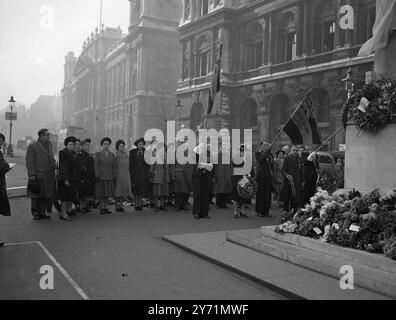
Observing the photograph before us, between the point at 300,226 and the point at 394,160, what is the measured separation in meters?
1.74

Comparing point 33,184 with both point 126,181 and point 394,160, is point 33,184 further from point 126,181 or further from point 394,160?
point 394,160

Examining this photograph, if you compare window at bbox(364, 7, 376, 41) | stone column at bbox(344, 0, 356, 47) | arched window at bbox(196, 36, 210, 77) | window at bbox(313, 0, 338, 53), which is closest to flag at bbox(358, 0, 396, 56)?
window at bbox(364, 7, 376, 41)

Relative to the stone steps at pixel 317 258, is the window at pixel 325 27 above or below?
above

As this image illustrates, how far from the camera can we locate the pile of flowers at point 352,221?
576 cm

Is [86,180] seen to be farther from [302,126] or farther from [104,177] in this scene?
[302,126]

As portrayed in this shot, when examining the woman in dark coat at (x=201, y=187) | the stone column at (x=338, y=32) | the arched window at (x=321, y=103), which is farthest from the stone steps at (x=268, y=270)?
the stone column at (x=338, y=32)

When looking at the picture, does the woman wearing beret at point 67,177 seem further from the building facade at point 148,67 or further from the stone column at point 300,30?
the building facade at point 148,67

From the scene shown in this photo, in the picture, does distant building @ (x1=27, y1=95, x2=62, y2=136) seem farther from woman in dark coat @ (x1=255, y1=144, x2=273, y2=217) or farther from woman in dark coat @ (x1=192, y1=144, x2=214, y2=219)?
woman in dark coat @ (x1=255, y1=144, x2=273, y2=217)

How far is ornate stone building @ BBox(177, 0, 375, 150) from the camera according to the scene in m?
28.5

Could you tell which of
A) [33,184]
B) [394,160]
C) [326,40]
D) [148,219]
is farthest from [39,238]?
[326,40]

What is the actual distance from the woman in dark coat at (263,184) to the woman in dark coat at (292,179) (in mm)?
449

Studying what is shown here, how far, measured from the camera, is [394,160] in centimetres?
670

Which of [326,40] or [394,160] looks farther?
[326,40]

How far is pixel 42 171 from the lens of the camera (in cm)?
1053
